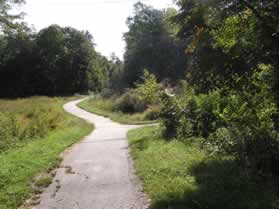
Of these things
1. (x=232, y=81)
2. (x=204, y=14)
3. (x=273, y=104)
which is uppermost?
(x=204, y=14)

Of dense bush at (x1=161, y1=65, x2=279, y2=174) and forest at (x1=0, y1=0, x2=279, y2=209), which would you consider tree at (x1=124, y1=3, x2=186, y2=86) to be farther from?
dense bush at (x1=161, y1=65, x2=279, y2=174)

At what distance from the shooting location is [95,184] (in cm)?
656

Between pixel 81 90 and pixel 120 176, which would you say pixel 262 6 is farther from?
pixel 81 90

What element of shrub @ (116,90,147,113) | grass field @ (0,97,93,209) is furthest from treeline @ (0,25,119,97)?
grass field @ (0,97,93,209)

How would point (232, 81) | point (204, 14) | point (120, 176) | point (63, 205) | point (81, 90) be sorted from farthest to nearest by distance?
point (81, 90) < point (120, 176) < point (232, 81) < point (204, 14) < point (63, 205)

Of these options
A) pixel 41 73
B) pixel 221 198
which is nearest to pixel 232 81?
pixel 221 198

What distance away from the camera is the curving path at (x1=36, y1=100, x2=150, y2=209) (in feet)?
18.0

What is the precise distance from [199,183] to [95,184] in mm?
2071

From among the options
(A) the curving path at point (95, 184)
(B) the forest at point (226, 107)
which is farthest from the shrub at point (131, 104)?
(A) the curving path at point (95, 184)

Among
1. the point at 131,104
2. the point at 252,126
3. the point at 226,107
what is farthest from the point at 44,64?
the point at 252,126

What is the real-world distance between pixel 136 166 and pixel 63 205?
106 inches

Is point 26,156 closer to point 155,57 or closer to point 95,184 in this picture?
point 95,184

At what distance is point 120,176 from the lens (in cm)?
711

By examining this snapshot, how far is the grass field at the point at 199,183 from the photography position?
4.99 meters
